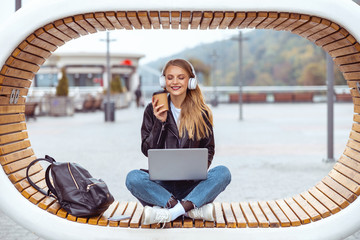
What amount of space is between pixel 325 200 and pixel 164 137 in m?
1.52

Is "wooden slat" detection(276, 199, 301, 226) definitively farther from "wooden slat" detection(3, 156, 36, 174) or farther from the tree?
the tree

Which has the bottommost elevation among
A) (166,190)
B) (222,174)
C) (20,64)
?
(166,190)

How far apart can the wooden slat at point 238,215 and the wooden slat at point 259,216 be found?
120 mm

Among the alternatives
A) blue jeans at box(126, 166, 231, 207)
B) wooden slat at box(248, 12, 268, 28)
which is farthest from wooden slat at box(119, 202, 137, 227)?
wooden slat at box(248, 12, 268, 28)

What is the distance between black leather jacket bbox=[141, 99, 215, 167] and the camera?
4.04 m

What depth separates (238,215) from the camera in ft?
13.4

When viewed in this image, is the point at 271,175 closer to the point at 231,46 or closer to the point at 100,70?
the point at 100,70

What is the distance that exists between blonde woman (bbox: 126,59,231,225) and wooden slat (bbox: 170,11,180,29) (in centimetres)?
32

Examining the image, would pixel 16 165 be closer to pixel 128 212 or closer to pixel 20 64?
pixel 20 64

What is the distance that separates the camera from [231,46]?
3816 inches

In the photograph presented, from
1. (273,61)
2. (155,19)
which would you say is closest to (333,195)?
(155,19)

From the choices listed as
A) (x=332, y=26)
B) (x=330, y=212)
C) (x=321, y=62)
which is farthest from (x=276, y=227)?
(x=321, y=62)

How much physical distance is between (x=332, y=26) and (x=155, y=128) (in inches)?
64.6

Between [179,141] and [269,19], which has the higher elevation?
Answer: [269,19]
